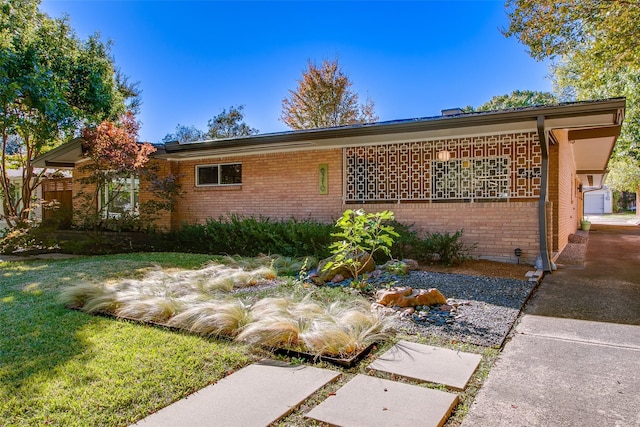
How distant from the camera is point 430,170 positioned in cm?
957

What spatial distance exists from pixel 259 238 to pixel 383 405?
7651mm

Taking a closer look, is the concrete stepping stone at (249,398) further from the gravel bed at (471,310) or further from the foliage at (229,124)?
the foliage at (229,124)

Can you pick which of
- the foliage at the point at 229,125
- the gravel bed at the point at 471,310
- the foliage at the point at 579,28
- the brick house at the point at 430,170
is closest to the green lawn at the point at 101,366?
the gravel bed at the point at 471,310

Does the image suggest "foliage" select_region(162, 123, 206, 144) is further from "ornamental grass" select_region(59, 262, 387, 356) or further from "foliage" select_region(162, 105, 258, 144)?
"ornamental grass" select_region(59, 262, 387, 356)

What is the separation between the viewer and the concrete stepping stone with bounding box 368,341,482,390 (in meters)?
3.16

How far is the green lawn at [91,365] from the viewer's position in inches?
101

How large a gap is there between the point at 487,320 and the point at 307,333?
220cm

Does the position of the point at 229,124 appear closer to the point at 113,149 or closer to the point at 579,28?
the point at 113,149

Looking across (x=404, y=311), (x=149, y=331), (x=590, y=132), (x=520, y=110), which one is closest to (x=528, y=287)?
(x=404, y=311)

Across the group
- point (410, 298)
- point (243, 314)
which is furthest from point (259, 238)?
point (243, 314)

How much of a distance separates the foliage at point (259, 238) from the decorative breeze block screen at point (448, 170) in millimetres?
1672

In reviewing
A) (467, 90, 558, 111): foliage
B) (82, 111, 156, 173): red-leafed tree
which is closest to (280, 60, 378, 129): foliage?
(467, 90, 558, 111): foliage

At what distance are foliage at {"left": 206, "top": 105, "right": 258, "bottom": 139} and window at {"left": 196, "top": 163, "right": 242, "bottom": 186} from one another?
760 inches

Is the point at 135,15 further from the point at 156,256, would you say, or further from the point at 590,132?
the point at 590,132
